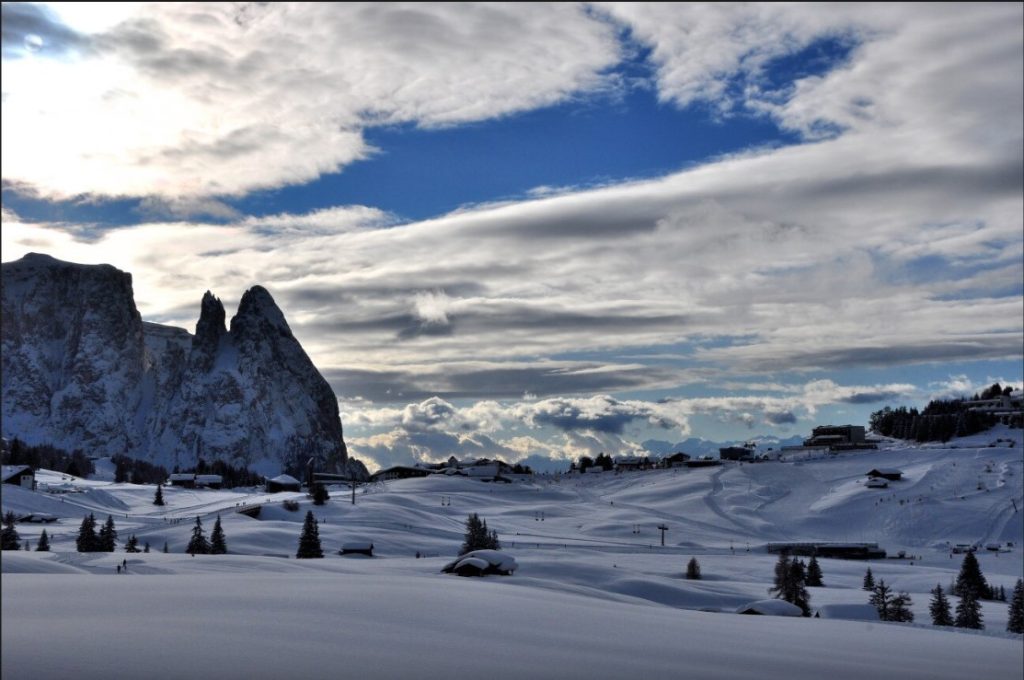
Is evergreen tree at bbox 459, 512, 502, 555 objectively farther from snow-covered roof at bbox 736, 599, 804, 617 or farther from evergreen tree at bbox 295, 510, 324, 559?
snow-covered roof at bbox 736, 599, 804, 617

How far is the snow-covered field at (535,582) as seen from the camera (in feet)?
22.8

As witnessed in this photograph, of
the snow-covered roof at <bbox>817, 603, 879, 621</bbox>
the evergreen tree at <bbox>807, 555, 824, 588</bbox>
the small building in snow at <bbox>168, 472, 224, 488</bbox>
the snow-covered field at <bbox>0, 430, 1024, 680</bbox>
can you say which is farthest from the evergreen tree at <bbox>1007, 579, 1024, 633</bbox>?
the small building in snow at <bbox>168, 472, 224, 488</bbox>

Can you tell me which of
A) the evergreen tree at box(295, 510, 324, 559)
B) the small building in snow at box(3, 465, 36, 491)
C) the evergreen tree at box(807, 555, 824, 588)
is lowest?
the evergreen tree at box(807, 555, 824, 588)

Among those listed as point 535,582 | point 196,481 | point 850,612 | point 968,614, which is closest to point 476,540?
point 850,612

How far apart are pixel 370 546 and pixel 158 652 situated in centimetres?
6626

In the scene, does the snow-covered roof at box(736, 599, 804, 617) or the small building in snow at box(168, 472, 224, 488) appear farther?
the small building in snow at box(168, 472, 224, 488)

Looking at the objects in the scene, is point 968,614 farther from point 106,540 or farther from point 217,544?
point 106,540

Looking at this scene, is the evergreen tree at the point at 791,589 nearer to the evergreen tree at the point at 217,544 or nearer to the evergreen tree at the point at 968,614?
the evergreen tree at the point at 968,614

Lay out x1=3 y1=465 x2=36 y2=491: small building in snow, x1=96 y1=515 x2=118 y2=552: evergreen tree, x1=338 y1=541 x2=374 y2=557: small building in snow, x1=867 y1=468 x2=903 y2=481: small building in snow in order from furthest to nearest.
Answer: x1=867 y1=468 x2=903 y2=481: small building in snow
x1=3 y1=465 x2=36 y2=491: small building in snow
x1=338 y1=541 x2=374 y2=557: small building in snow
x1=96 y1=515 x2=118 y2=552: evergreen tree

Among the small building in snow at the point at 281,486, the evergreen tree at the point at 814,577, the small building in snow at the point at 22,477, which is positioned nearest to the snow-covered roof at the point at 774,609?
the evergreen tree at the point at 814,577

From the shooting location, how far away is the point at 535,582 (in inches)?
1252

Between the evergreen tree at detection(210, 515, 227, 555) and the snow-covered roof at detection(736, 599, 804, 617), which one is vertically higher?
the snow-covered roof at detection(736, 599, 804, 617)

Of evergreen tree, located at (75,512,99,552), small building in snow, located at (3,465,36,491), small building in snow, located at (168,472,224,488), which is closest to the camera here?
evergreen tree, located at (75,512,99,552)

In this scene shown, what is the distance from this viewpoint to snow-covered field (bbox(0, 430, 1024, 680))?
695 centimetres
